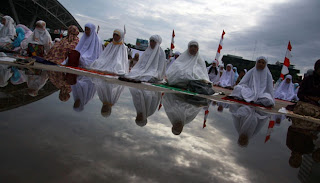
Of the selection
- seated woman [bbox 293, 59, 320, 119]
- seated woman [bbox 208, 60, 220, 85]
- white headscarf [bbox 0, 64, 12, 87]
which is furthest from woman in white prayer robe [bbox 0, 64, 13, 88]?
seated woman [bbox 208, 60, 220, 85]

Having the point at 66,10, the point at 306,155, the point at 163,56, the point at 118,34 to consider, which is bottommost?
the point at 306,155

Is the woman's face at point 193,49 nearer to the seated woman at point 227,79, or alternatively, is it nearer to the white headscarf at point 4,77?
the white headscarf at point 4,77

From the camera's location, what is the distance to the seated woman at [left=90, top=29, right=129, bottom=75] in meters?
7.77

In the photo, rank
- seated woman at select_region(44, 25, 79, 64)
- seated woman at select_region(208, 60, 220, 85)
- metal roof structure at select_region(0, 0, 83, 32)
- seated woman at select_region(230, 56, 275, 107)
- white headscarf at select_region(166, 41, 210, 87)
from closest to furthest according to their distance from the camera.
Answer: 1. seated woman at select_region(230, 56, 275, 107)
2. white headscarf at select_region(166, 41, 210, 87)
3. seated woman at select_region(44, 25, 79, 64)
4. seated woman at select_region(208, 60, 220, 85)
5. metal roof structure at select_region(0, 0, 83, 32)

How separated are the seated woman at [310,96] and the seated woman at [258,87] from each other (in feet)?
2.18

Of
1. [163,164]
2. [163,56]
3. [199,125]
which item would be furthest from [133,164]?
[163,56]

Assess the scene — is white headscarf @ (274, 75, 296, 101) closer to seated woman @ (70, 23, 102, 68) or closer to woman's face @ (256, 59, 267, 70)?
woman's face @ (256, 59, 267, 70)

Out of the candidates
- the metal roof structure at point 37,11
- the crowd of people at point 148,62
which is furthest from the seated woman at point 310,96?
the metal roof structure at point 37,11

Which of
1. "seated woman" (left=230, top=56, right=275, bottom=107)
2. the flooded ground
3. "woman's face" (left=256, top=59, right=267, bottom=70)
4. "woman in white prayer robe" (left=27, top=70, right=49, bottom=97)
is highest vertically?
"woman's face" (left=256, top=59, right=267, bottom=70)

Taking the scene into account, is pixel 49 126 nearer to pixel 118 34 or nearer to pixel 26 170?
pixel 26 170

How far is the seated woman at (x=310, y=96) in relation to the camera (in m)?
5.19

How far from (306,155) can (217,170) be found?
44.9 inches

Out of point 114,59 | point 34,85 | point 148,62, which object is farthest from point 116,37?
point 34,85

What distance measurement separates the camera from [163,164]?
1.24 meters
